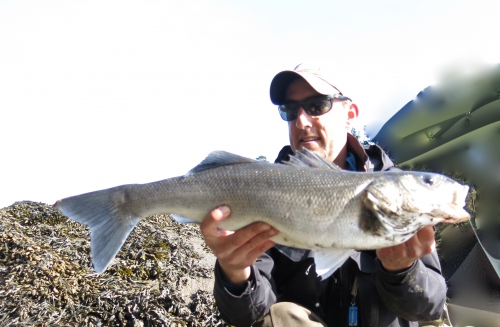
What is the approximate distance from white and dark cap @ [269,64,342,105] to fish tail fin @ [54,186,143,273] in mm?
2112

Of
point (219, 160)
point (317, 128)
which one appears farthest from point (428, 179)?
point (317, 128)

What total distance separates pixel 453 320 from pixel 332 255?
14.8 ft

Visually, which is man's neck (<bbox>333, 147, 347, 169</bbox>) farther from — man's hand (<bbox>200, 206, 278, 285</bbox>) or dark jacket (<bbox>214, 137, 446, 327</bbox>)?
man's hand (<bbox>200, 206, 278, 285</bbox>)

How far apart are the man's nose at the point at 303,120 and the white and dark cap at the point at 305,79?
26cm

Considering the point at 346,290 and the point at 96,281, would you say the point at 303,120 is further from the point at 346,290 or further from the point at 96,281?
the point at 96,281

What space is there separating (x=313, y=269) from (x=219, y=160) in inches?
53.9

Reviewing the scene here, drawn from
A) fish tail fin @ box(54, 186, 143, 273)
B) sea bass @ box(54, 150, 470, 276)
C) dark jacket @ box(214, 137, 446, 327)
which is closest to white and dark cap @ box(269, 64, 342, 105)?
dark jacket @ box(214, 137, 446, 327)

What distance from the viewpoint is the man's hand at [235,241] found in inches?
112

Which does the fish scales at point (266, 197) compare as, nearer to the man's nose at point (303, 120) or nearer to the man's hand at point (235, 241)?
the man's hand at point (235, 241)

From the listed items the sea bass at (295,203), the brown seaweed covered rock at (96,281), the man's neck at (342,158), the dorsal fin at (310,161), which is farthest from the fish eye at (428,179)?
the brown seaweed covered rock at (96,281)

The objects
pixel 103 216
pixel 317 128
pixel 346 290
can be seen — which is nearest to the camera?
pixel 103 216

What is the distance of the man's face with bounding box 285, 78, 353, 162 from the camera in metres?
4.16

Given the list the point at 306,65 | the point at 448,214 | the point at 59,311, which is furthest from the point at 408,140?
the point at 59,311

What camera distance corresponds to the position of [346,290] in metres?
3.58
